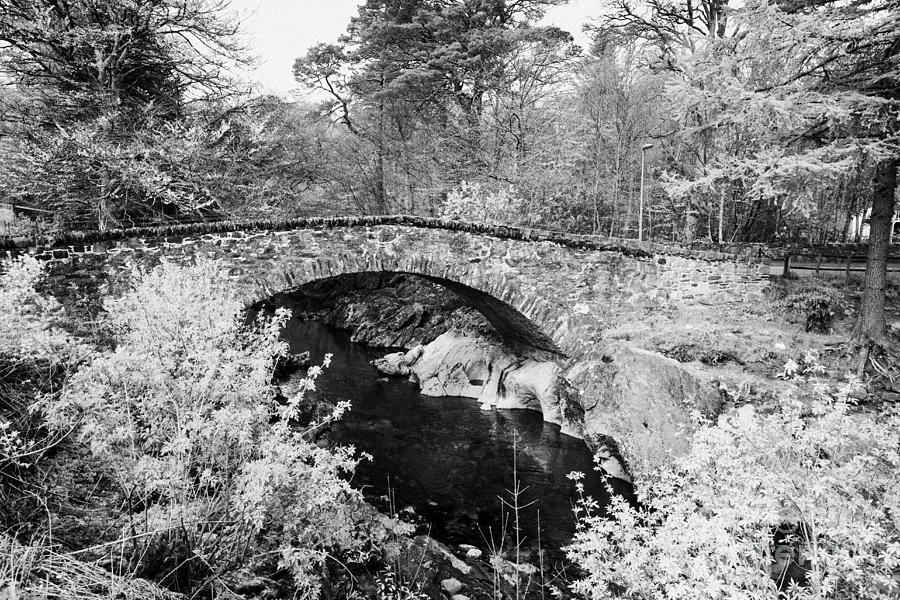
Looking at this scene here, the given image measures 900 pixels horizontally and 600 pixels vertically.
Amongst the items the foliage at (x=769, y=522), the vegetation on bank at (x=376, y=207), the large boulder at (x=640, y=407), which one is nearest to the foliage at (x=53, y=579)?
the vegetation on bank at (x=376, y=207)

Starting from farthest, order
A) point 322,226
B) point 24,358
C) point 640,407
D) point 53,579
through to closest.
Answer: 1. point 322,226
2. point 640,407
3. point 24,358
4. point 53,579

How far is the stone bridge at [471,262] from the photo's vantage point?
338 inches

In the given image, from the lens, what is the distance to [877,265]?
Result: 8656 mm

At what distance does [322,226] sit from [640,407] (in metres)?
6.99

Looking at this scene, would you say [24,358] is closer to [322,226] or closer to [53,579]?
[53,579]

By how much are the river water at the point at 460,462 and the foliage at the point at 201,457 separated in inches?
44.9

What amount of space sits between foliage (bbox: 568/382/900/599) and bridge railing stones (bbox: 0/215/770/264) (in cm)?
640

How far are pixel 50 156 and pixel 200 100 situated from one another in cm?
416

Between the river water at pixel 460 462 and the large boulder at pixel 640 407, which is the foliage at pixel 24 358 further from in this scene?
the large boulder at pixel 640 407

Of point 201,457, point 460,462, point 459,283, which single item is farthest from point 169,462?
point 459,283

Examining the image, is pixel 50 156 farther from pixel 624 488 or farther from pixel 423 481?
pixel 624 488

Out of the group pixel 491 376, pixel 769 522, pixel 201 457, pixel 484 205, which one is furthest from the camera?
pixel 484 205

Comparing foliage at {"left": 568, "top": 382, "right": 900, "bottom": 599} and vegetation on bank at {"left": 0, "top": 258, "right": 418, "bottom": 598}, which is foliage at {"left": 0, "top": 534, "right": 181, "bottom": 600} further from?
foliage at {"left": 568, "top": 382, "right": 900, "bottom": 599}

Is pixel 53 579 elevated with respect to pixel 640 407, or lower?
elevated
